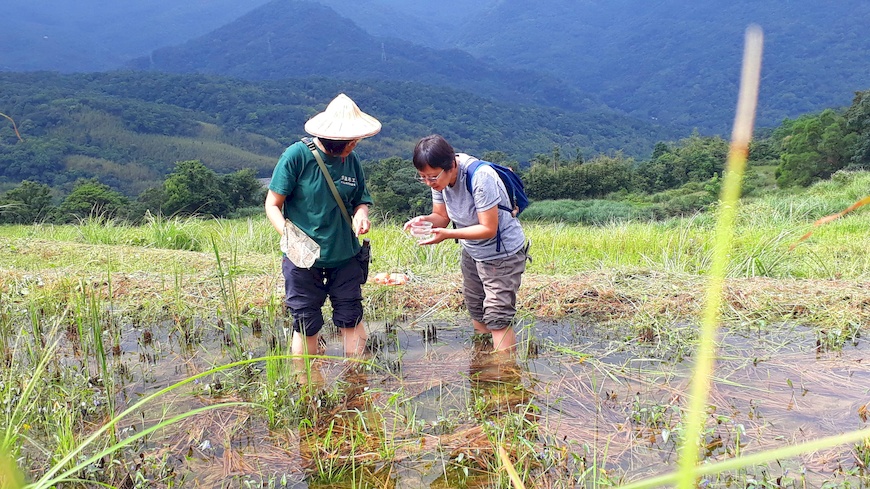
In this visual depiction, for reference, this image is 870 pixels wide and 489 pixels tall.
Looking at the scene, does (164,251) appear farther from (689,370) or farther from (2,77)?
(2,77)

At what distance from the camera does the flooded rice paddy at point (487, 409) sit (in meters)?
2.44

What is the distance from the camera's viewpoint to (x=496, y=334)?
363cm

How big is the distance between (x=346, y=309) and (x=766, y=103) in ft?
682

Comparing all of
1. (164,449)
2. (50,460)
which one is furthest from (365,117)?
(50,460)

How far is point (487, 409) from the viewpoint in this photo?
2.99 meters

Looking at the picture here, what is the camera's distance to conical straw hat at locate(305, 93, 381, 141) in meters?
3.11

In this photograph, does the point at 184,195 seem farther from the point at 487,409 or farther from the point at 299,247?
the point at 487,409

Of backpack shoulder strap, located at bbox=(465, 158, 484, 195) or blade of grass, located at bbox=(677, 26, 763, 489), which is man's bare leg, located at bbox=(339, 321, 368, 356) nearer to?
backpack shoulder strap, located at bbox=(465, 158, 484, 195)

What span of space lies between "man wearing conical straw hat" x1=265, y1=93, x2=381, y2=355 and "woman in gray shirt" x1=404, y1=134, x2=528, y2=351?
0.35 metres

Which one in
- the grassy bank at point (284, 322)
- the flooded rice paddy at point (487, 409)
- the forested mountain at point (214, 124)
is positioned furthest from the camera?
the forested mountain at point (214, 124)

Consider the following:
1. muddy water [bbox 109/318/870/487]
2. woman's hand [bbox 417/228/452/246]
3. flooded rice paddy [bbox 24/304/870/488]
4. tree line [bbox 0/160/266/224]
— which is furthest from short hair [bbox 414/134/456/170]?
tree line [bbox 0/160/266/224]

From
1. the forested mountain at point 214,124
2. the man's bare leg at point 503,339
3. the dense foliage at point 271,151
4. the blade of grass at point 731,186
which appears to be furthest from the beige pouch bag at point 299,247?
the forested mountain at point 214,124

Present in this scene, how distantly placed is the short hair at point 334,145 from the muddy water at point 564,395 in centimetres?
103

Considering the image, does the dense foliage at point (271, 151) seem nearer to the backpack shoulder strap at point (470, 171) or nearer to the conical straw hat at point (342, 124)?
the conical straw hat at point (342, 124)
